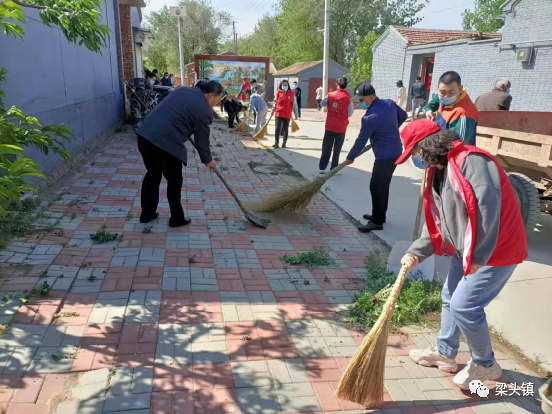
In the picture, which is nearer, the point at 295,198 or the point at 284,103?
the point at 295,198

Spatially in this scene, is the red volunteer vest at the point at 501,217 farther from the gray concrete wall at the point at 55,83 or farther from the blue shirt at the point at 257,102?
the blue shirt at the point at 257,102

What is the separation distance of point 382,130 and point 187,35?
131 feet

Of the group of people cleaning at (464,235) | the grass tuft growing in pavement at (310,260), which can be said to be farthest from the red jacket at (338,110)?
the grass tuft growing in pavement at (310,260)

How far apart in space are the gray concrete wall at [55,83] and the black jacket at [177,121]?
185cm

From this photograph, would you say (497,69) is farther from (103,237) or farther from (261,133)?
(103,237)

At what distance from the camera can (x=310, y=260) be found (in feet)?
13.2

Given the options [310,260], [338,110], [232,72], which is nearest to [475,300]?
[310,260]

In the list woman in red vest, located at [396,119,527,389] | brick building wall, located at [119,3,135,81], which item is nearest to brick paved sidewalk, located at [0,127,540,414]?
woman in red vest, located at [396,119,527,389]

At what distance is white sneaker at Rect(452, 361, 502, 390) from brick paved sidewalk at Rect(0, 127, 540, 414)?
71 millimetres

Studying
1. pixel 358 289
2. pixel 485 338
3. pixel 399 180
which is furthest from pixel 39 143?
pixel 399 180

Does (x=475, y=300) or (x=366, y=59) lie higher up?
(x=366, y=59)

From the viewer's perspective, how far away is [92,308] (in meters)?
2.99

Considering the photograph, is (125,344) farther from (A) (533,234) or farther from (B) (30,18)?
(B) (30,18)

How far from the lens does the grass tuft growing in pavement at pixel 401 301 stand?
3145 millimetres
